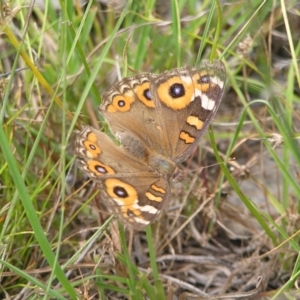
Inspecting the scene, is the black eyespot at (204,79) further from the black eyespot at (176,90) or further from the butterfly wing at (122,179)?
the butterfly wing at (122,179)

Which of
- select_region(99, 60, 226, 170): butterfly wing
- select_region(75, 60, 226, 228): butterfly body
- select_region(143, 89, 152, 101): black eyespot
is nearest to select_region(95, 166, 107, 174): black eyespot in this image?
select_region(75, 60, 226, 228): butterfly body

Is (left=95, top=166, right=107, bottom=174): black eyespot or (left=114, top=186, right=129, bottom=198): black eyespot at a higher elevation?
(left=95, top=166, right=107, bottom=174): black eyespot

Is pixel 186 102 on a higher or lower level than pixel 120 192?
higher

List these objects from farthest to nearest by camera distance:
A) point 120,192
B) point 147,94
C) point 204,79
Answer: point 147,94 → point 204,79 → point 120,192

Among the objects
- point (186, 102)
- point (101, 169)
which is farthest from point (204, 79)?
point (101, 169)

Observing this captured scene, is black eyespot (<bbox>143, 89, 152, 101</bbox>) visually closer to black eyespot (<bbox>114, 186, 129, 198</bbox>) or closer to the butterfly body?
the butterfly body

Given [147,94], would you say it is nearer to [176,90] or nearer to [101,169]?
[176,90]
